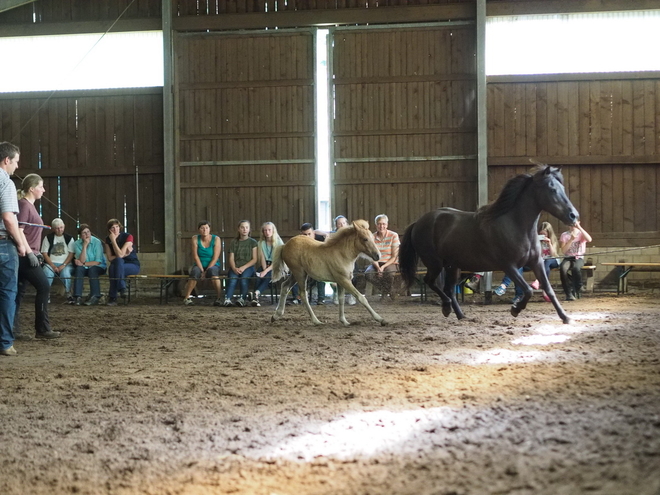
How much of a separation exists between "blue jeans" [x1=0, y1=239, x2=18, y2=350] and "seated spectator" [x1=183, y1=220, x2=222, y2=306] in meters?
5.67

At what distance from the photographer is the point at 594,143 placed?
13.4 m

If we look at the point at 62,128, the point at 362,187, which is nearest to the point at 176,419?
the point at 362,187

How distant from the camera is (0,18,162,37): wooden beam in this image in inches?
556

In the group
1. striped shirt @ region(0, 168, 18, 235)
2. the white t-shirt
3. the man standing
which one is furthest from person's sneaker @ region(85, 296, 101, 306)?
striped shirt @ region(0, 168, 18, 235)

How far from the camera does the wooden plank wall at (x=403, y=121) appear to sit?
13.6 meters

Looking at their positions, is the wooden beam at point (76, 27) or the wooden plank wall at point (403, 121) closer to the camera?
the wooden plank wall at point (403, 121)

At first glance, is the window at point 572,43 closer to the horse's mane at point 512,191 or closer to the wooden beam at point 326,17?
the wooden beam at point 326,17

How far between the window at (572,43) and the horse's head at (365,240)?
704 centimetres

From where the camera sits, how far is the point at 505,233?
7.61 metres

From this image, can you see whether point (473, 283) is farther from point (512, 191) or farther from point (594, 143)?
point (512, 191)

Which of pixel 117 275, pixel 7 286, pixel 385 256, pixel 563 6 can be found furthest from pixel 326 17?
pixel 7 286

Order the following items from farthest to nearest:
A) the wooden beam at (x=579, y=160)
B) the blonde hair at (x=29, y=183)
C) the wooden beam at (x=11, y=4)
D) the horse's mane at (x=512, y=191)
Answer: the wooden beam at (x=11, y=4)
the wooden beam at (x=579, y=160)
the horse's mane at (x=512, y=191)
the blonde hair at (x=29, y=183)

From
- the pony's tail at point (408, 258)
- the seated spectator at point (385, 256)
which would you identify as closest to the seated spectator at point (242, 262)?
the seated spectator at point (385, 256)

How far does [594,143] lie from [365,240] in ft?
24.6
